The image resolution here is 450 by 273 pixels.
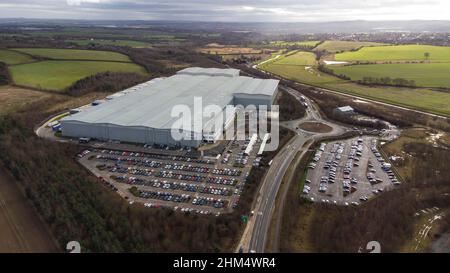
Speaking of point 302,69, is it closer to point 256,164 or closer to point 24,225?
point 256,164

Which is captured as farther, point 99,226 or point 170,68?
point 170,68

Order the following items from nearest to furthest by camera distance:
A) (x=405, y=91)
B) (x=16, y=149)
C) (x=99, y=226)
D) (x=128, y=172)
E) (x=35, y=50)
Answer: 1. (x=99, y=226)
2. (x=128, y=172)
3. (x=16, y=149)
4. (x=405, y=91)
5. (x=35, y=50)

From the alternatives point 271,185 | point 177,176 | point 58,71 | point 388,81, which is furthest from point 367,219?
point 58,71

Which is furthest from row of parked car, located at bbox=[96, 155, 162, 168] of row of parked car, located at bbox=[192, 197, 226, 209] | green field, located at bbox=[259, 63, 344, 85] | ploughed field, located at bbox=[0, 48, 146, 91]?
green field, located at bbox=[259, 63, 344, 85]

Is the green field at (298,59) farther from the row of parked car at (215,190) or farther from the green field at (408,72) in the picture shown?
the row of parked car at (215,190)

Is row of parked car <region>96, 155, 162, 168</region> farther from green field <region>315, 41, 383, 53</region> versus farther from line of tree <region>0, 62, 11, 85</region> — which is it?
green field <region>315, 41, 383, 53</region>

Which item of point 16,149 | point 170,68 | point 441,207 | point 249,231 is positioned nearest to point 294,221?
point 249,231

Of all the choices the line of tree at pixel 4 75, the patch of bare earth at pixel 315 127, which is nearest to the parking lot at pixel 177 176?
the patch of bare earth at pixel 315 127
